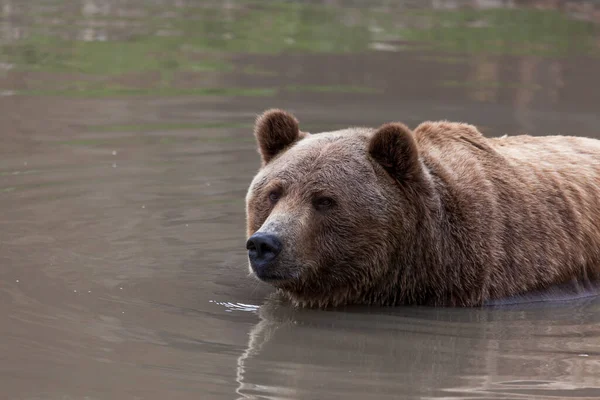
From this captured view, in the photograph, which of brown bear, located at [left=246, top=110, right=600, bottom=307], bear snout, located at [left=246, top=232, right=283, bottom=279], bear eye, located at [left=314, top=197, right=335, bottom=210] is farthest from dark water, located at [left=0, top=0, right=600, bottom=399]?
bear eye, located at [left=314, top=197, right=335, bottom=210]

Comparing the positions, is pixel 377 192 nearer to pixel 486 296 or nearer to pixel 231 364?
pixel 486 296

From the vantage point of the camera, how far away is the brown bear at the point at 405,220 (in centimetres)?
729

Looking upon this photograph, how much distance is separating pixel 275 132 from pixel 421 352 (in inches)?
75.0

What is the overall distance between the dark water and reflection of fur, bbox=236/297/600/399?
2 cm

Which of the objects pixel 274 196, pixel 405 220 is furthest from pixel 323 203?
pixel 405 220

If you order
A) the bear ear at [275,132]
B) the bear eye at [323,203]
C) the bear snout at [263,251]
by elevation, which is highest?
the bear ear at [275,132]

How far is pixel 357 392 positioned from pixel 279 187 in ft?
5.91

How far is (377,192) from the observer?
7367 mm

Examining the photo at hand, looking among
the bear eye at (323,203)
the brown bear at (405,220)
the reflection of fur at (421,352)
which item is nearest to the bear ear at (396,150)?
the brown bear at (405,220)

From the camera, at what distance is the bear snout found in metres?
6.87

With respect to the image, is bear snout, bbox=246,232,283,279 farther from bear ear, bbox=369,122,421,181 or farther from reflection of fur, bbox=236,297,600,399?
bear ear, bbox=369,122,421,181

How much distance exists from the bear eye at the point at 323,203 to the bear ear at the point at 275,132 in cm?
67

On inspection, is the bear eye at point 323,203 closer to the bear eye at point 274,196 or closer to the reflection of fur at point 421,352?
the bear eye at point 274,196

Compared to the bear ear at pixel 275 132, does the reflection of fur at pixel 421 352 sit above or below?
below
